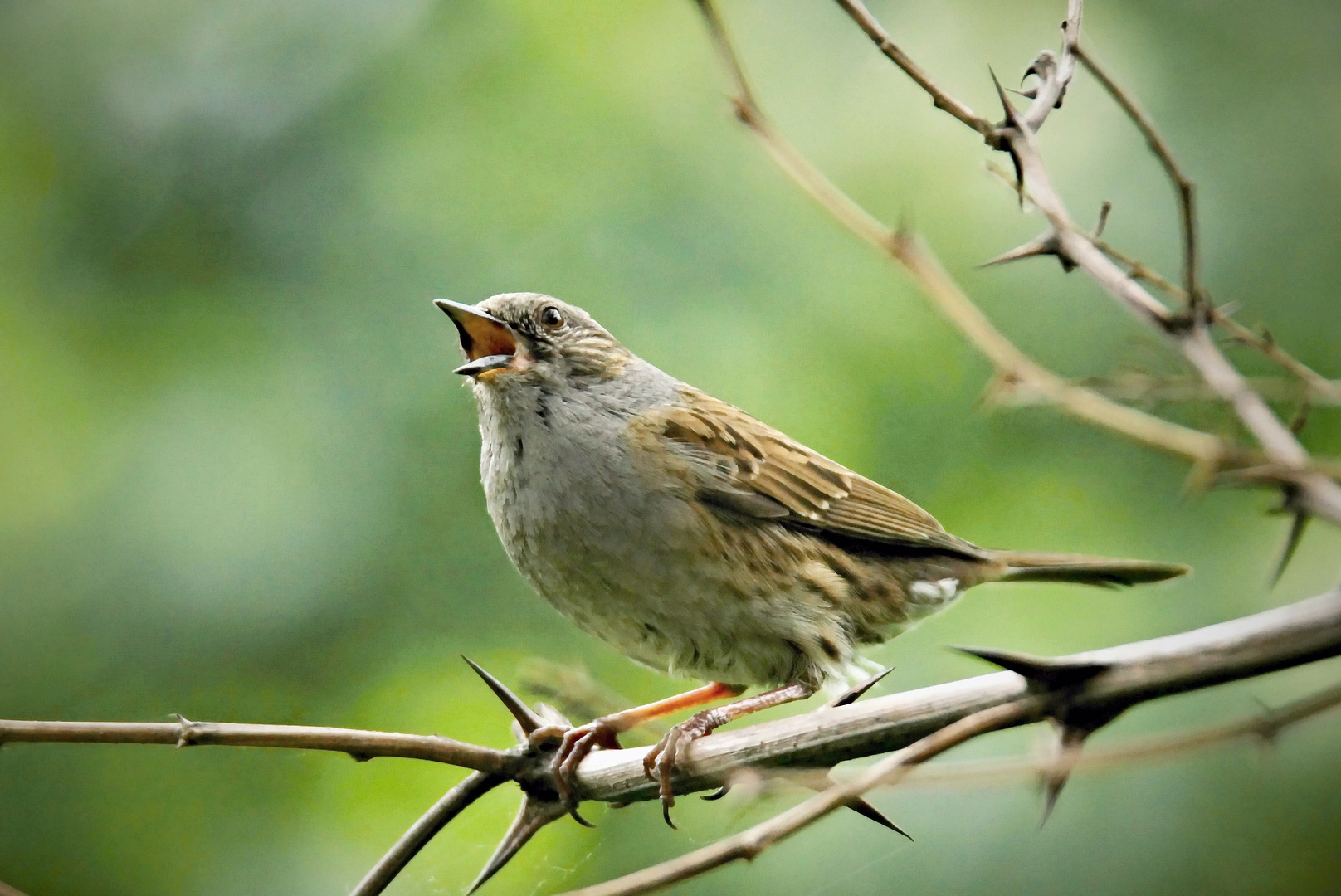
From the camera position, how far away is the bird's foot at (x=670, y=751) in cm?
229

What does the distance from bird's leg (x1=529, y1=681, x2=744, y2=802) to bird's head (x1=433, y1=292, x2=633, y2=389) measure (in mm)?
922

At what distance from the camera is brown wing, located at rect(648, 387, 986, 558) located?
11.0 feet

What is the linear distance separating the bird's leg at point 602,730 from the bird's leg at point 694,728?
7 centimetres

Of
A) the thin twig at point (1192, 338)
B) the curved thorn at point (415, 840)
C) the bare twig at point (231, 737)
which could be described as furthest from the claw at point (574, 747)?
the thin twig at point (1192, 338)

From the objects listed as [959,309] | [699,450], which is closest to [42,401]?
[699,450]

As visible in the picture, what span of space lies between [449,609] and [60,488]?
1704mm

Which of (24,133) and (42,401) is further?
(24,133)

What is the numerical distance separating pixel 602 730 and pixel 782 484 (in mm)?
950

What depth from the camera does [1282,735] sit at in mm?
1002

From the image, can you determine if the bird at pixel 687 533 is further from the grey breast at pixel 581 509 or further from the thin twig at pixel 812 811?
the thin twig at pixel 812 811

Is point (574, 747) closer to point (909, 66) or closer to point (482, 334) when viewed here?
point (482, 334)

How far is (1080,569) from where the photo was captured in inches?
128

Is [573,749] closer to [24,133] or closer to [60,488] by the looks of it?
[60,488]

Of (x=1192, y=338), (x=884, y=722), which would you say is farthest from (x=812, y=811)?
(x=1192, y=338)
